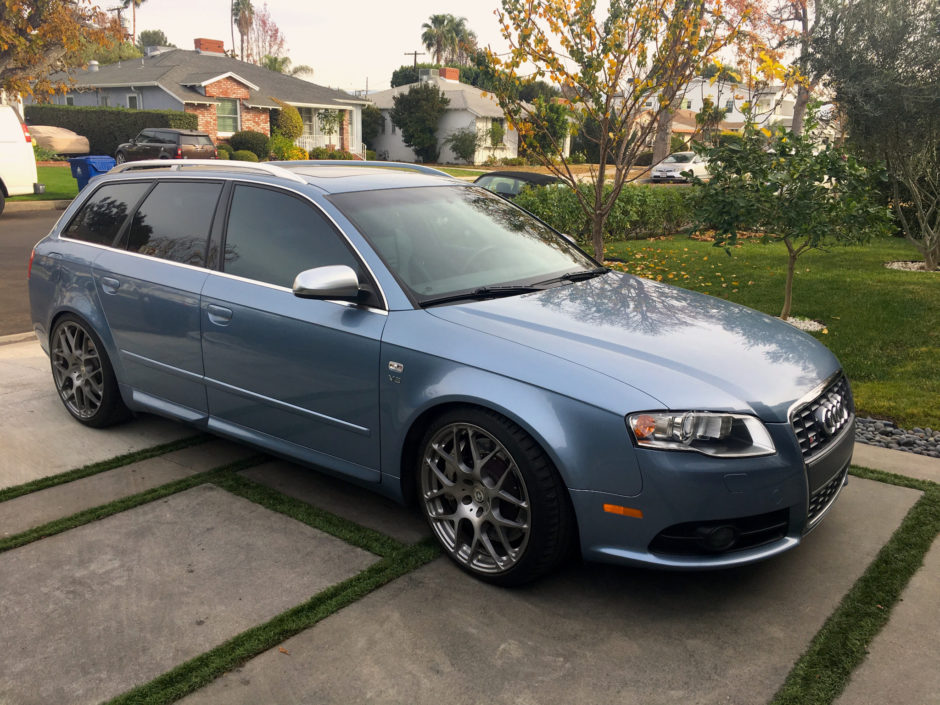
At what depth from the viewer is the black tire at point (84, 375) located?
509 centimetres

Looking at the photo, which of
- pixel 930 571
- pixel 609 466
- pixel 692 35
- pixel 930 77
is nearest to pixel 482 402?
pixel 609 466

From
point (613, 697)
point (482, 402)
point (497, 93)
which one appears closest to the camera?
point (613, 697)

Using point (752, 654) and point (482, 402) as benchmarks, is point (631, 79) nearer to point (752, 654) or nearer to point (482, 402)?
point (482, 402)

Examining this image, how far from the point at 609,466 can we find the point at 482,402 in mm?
561

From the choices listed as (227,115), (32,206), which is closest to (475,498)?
(32,206)

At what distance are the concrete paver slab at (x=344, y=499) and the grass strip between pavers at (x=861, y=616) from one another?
1.73 metres

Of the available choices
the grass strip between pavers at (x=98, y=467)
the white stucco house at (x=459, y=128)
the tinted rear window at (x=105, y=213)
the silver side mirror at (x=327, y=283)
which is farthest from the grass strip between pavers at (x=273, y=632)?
the white stucco house at (x=459, y=128)

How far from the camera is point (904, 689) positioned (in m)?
2.81

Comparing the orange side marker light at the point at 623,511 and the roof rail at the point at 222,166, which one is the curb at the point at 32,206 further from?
the orange side marker light at the point at 623,511

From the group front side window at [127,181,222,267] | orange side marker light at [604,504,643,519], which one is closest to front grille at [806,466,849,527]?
orange side marker light at [604,504,643,519]

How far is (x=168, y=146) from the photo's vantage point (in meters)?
28.4

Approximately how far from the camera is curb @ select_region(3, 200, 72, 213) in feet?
58.2

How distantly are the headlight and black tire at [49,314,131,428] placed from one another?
349 centimetres

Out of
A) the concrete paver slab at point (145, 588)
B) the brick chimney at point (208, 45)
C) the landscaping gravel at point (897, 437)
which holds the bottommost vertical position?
the concrete paver slab at point (145, 588)
